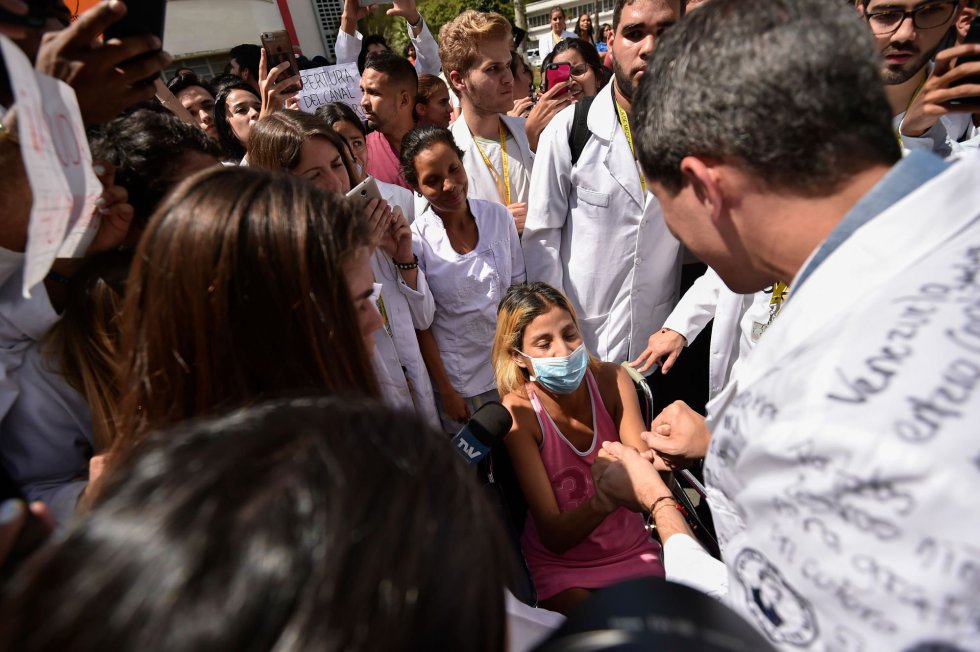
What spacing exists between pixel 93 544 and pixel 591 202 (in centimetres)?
272

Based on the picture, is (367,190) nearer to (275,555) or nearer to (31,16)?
(31,16)

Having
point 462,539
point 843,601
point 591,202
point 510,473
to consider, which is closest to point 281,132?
point 591,202

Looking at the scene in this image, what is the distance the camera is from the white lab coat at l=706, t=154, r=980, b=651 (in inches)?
26.5

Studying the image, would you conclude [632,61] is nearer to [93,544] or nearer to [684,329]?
[684,329]

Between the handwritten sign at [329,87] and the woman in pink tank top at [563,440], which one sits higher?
the handwritten sign at [329,87]

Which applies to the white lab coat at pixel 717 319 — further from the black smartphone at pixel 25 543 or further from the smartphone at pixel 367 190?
the black smartphone at pixel 25 543

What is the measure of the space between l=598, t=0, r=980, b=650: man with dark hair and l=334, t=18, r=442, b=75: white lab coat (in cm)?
392

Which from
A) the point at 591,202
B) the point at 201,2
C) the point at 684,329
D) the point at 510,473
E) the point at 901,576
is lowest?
the point at 510,473

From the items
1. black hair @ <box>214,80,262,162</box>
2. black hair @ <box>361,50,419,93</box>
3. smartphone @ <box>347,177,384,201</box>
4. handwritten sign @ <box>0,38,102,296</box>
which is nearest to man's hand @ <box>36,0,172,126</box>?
handwritten sign @ <box>0,38,102,296</box>

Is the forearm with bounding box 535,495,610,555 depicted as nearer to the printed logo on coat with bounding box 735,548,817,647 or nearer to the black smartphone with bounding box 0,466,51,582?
the printed logo on coat with bounding box 735,548,817,647

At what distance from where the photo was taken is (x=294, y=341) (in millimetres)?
1154

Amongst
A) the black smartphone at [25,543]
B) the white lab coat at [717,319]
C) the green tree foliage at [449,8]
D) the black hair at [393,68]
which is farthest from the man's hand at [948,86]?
the green tree foliage at [449,8]

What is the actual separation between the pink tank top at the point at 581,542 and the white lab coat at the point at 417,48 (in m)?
3.54

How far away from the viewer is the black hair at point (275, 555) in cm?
46
